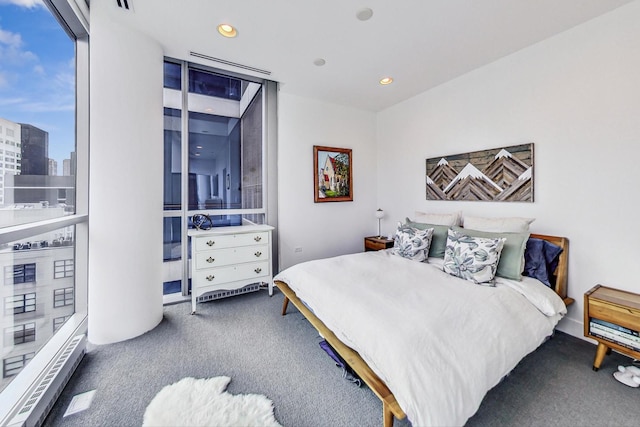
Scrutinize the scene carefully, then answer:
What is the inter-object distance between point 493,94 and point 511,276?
2.01 meters

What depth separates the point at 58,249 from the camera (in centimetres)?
204

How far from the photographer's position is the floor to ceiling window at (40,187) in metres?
1.48

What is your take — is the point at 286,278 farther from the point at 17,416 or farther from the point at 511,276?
the point at 511,276

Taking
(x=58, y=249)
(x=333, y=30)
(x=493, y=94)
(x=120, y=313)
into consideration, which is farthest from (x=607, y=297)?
(x=58, y=249)

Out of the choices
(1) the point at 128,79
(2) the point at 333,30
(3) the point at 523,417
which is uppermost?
(2) the point at 333,30

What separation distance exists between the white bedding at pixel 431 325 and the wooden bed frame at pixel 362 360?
0.15ft

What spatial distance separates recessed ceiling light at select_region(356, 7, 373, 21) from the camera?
2.05 metres

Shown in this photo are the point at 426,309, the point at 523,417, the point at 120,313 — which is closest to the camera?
the point at 523,417

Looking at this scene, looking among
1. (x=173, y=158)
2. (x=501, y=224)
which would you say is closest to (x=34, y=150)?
(x=173, y=158)

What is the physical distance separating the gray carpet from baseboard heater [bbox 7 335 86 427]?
65 mm

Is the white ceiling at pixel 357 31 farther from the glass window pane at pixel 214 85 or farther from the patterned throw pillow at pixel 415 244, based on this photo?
the patterned throw pillow at pixel 415 244

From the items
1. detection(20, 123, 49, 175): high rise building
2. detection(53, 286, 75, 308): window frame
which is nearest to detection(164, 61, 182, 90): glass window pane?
detection(20, 123, 49, 175): high rise building

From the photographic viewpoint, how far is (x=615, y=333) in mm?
1799

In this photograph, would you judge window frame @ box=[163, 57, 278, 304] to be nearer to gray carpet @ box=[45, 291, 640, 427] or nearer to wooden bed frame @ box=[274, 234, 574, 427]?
gray carpet @ box=[45, 291, 640, 427]
